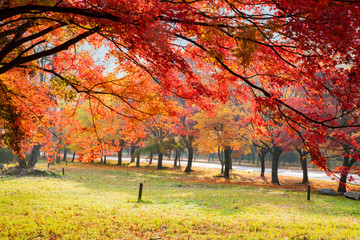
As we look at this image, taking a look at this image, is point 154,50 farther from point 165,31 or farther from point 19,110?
point 19,110

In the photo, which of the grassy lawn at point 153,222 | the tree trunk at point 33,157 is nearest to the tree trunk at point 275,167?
the grassy lawn at point 153,222

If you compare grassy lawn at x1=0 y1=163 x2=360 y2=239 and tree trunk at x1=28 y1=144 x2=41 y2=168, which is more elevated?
tree trunk at x1=28 y1=144 x2=41 y2=168

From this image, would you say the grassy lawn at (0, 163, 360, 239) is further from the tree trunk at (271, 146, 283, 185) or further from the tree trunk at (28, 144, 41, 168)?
the tree trunk at (271, 146, 283, 185)

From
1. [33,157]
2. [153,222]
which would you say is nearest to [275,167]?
[153,222]

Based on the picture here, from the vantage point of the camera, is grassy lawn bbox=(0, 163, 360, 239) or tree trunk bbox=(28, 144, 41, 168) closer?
grassy lawn bbox=(0, 163, 360, 239)

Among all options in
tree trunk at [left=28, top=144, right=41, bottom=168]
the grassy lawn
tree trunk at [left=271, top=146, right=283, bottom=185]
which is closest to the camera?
the grassy lawn

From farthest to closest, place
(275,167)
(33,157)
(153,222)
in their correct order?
(275,167) → (33,157) → (153,222)

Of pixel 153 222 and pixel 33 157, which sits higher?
pixel 33 157

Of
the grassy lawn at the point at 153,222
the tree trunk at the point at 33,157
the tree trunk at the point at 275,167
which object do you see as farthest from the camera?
the tree trunk at the point at 275,167

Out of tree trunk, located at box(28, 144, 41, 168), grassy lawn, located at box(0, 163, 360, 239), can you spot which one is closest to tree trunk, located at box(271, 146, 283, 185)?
grassy lawn, located at box(0, 163, 360, 239)

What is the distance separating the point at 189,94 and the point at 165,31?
244cm

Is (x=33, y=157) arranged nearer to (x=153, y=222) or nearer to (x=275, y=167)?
(x=153, y=222)

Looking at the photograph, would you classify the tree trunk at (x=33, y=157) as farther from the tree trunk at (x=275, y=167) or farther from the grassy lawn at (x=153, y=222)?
the tree trunk at (x=275, y=167)

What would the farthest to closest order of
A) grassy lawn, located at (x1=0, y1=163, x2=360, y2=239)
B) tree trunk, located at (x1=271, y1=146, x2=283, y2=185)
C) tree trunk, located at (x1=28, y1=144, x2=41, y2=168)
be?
1. tree trunk, located at (x1=271, y1=146, x2=283, y2=185)
2. tree trunk, located at (x1=28, y1=144, x2=41, y2=168)
3. grassy lawn, located at (x1=0, y1=163, x2=360, y2=239)
